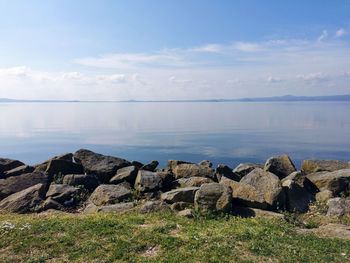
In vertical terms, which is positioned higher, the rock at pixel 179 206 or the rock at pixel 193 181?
the rock at pixel 193 181

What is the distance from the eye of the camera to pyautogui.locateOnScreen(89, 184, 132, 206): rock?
681 inches

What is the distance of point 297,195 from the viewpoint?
1730cm

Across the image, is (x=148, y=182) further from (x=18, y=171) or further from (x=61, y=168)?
(x=18, y=171)

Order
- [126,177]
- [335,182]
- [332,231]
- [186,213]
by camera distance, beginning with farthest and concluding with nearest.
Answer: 1. [126,177]
2. [335,182]
3. [186,213]
4. [332,231]

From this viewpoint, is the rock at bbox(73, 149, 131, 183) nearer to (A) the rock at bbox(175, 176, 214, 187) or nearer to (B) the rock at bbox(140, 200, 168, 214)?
(A) the rock at bbox(175, 176, 214, 187)

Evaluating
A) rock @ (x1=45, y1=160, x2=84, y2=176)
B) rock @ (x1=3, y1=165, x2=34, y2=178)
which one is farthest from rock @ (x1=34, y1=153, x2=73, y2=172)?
rock @ (x1=45, y1=160, x2=84, y2=176)

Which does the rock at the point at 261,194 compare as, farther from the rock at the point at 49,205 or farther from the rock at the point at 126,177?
the rock at the point at 49,205

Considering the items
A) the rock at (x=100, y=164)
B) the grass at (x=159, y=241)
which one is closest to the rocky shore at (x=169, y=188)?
the rock at (x=100, y=164)

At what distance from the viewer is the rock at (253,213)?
1489 cm

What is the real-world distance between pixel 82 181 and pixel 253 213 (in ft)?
28.3

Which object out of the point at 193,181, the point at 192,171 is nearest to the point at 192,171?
the point at 192,171

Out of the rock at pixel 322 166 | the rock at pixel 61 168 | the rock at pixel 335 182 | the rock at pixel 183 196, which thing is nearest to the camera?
the rock at pixel 183 196

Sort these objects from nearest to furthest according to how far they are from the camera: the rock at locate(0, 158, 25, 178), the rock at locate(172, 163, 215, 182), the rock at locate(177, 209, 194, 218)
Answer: the rock at locate(177, 209, 194, 218) → the rock at locate(172, 163, 215, 182) → the rock at locate(0, 158, 25, 178)

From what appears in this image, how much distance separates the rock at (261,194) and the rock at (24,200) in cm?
815
